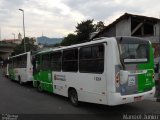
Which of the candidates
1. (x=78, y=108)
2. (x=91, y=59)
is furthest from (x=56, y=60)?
(x=91, y=59)

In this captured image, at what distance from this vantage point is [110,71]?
8.57m

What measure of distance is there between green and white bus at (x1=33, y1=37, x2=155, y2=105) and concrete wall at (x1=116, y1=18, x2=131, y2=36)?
40.8 ft

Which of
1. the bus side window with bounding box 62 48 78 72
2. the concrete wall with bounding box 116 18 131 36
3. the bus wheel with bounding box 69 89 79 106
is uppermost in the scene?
the concrete wall with bounding box 116 18 131 36

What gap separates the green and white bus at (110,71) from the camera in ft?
28.1

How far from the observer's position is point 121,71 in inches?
338

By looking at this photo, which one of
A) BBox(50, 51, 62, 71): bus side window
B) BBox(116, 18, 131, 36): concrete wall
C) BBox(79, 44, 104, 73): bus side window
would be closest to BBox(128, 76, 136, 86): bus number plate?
BBox(79, 44, 104, 73): bus side window

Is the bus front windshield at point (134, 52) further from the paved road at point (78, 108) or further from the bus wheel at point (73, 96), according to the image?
the bus wheel at point (73, 96)

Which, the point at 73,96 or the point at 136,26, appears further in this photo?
the point at 136,26

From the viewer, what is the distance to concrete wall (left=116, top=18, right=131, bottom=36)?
75.3ft

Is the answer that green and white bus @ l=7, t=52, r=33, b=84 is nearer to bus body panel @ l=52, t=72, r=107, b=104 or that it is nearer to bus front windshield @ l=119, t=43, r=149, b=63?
bus body panel @ l=52, t=72, r=107, b=104

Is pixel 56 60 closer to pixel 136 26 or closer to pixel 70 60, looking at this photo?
pixel 70 60

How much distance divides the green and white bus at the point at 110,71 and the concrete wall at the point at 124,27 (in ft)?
40.8

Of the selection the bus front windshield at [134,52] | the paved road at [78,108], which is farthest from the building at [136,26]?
the bus front windshield at [134,52]

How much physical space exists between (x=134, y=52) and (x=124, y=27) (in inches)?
571
